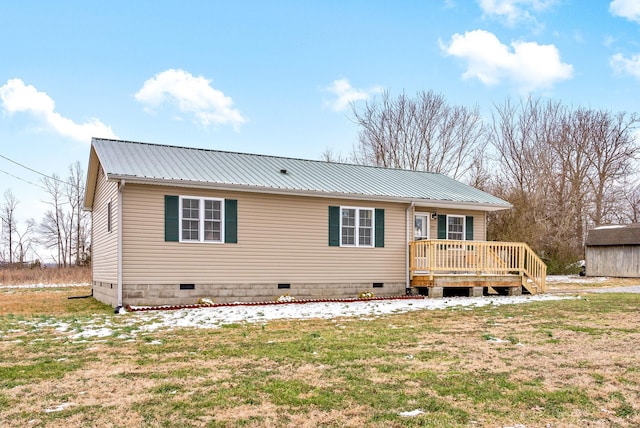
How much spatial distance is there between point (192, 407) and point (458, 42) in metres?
25.1

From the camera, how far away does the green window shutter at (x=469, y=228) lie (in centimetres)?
1722

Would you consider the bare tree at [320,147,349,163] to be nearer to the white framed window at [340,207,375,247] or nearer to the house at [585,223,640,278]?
the house at [585,223,640,278]

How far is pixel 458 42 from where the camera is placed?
85.8 feet

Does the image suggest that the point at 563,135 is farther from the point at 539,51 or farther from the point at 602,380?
the point at 602,380

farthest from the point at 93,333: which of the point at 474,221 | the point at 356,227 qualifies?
the point at 474,221

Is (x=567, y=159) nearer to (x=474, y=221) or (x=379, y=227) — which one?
(x=474, y=221)

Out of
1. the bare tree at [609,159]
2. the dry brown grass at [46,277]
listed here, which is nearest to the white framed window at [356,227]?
the dry brown grass at [46,277]

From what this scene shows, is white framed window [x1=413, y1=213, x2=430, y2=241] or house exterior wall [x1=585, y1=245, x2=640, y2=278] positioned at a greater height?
white framed window [x1=413, y1=213, x2=430, y2=241]

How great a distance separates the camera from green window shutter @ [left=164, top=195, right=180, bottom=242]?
12.8 metres

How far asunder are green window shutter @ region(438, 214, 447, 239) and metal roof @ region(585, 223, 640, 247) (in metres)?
15.1

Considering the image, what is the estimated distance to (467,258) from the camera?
16.0 metres

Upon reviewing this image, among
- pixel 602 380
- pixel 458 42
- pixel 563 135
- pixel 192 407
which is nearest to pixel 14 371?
pixel 192 407

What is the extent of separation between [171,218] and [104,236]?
3.05 meters

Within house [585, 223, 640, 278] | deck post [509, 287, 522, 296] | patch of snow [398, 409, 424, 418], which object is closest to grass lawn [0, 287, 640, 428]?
patch of snow [398, 409, 424, 418]
